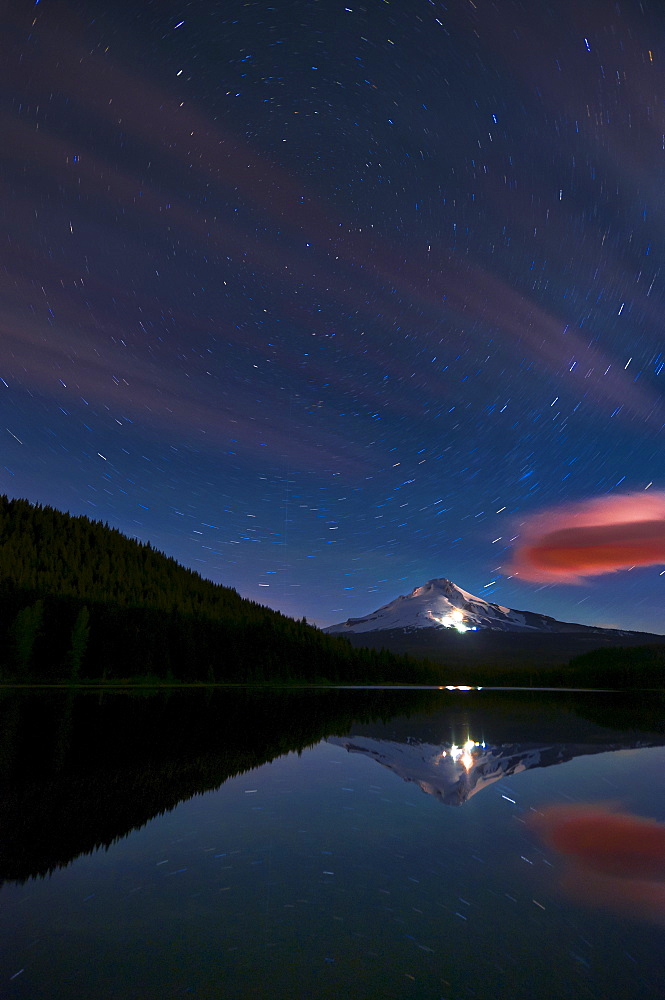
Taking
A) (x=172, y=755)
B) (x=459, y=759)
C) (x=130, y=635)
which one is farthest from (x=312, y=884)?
(x=130, y=635)

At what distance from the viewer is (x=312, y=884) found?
9.75 m

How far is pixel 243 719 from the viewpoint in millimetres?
38969

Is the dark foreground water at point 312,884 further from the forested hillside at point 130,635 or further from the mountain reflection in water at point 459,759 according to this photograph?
the forested hillside at point 130,635

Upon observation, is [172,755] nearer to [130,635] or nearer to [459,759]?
[459,759]

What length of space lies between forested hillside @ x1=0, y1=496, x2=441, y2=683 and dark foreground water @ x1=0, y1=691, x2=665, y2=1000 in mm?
95034

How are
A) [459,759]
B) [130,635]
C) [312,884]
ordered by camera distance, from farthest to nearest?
1. [130,635]
2. [459,759]
3. [312,884]

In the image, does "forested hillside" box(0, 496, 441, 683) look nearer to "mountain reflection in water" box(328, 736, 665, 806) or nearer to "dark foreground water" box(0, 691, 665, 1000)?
"mountain reflection in water" box(328, 736, 665, 806)

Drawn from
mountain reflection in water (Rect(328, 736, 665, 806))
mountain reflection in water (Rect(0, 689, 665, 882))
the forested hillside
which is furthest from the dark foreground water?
the forested hillside

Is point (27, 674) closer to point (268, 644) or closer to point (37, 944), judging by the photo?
point (268, 644)

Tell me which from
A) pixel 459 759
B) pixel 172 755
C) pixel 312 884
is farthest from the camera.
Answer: pixel 459 759

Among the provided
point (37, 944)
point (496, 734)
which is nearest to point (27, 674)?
point (496, 734)

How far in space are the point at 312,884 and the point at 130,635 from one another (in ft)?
397

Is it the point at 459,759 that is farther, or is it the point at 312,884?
the point at 459,759

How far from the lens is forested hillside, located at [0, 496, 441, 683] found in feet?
353
